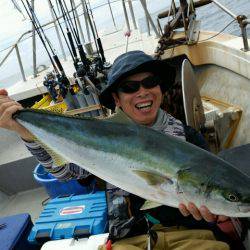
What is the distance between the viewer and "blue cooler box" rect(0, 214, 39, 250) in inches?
116

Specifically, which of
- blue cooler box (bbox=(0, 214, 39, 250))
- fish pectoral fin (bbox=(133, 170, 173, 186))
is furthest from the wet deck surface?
fish pectoral fin (bbox=(133, 170, 173, 186))

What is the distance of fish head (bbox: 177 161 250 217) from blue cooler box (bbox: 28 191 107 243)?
59.4 inches

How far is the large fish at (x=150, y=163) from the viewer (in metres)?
1.21

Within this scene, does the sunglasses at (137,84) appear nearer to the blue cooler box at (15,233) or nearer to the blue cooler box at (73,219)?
the blue cooler box at (73,219)

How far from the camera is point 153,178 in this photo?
1278mm

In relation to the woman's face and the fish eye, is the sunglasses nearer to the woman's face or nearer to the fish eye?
the woman's face

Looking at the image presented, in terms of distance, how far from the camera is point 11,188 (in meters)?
4.99

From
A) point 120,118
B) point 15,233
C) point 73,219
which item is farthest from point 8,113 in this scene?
point 15,233

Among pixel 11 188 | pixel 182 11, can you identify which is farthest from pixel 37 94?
pixel 182 11

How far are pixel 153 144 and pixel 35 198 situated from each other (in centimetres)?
377

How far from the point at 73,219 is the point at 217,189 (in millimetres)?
1799

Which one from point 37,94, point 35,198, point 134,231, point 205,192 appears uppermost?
point 205,192

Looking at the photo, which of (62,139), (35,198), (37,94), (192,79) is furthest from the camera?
(37,94)

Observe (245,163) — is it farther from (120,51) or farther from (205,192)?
(120,51)
